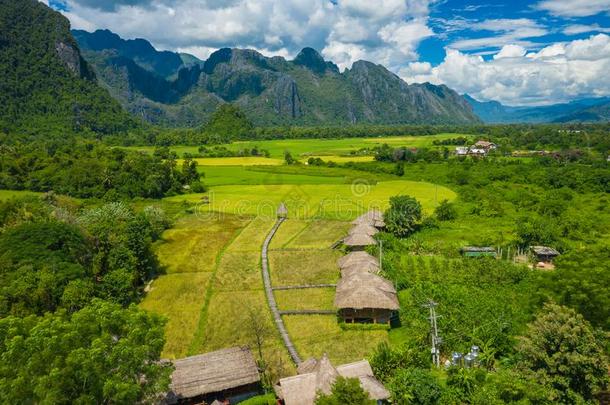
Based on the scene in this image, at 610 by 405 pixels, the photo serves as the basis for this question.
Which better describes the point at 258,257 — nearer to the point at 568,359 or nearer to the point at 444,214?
the point at 444,214

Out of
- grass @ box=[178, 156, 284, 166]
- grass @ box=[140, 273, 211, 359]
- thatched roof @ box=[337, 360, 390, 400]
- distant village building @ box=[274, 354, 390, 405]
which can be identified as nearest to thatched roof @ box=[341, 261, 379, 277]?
thatched roof @ box=[337, 360, 390, 400]

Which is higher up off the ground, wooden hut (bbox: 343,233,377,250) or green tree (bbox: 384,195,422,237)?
green tree (bbox: 384,195,422,237)

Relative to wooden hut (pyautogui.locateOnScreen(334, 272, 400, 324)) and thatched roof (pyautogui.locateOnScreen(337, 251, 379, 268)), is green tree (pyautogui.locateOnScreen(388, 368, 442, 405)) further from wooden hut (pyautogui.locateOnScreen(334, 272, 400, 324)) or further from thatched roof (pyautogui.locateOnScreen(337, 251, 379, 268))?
thatched roof (pyautogui.locateOnScreen(337, 251, 379, 268))

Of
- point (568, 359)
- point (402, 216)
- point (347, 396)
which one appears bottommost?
point (347, 396)

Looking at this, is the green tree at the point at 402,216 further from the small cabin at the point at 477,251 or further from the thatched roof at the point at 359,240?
the small cabin at the point at 477,251

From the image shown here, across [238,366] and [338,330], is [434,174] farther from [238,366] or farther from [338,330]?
[238,366]

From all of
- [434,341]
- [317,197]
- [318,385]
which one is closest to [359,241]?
[434,341]
